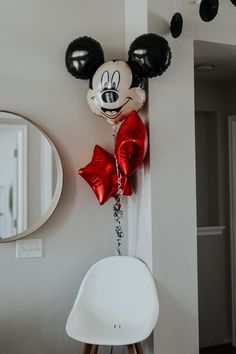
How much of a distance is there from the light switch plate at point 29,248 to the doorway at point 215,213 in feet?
5.54

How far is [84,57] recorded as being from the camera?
203 centimetres

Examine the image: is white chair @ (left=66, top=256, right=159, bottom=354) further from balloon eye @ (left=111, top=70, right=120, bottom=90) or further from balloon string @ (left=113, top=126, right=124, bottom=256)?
balloon eye @ (left=111, top=70, right=120, bottom=90)

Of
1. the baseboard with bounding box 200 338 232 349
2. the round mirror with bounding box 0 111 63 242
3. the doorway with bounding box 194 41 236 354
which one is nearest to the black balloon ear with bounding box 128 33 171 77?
the round mirror with bounding box 0 111 63 242

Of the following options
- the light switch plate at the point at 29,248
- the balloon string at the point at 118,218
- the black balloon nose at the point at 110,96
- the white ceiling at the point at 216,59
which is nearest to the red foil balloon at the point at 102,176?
the balloon string at the point at 118,218

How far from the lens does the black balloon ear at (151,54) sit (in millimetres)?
1936

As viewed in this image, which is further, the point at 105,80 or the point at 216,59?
the point at 216,59

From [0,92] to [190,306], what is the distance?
1682 millimetres

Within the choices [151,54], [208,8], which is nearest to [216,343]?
[151,54]

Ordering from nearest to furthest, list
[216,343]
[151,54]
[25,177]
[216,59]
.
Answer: [151,54] → [25,177] → [216,59] → [216,343]

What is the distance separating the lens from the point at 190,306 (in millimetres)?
2158

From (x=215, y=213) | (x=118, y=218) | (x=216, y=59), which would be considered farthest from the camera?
(x=215, y=213)

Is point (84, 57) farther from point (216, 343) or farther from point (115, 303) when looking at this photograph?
point (216, 343)

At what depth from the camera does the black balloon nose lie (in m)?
2.00

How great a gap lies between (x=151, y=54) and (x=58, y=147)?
2.55 ft
